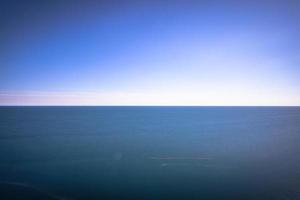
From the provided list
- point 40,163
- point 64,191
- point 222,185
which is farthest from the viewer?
point 40,163

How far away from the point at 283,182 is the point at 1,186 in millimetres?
17413

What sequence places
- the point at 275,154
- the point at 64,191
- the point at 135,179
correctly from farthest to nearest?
the point at 275,154 < the point at 135,179 < the point at 64,191

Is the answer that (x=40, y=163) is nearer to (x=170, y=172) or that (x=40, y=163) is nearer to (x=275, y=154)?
(x=170, y=172)

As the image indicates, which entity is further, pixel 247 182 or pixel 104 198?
pixel 247 182

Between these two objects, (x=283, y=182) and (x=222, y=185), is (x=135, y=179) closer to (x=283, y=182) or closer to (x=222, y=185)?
(x=222, y=185)

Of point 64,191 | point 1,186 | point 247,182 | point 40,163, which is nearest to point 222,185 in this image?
point 247,182

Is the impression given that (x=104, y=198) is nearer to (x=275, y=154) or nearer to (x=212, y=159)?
(x=212, y=159)

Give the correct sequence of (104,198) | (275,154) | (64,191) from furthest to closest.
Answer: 1. (275,154)
2. (64,191)
3. (104,198)

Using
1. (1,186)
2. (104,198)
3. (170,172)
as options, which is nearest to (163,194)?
(104,198)

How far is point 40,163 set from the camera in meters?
23.6

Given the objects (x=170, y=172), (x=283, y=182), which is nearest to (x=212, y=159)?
(x=170, y=172)

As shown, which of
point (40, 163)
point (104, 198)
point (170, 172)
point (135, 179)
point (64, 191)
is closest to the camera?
point (104, 198)

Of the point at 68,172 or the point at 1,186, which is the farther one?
the point at 68,172

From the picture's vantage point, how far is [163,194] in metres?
15.8
